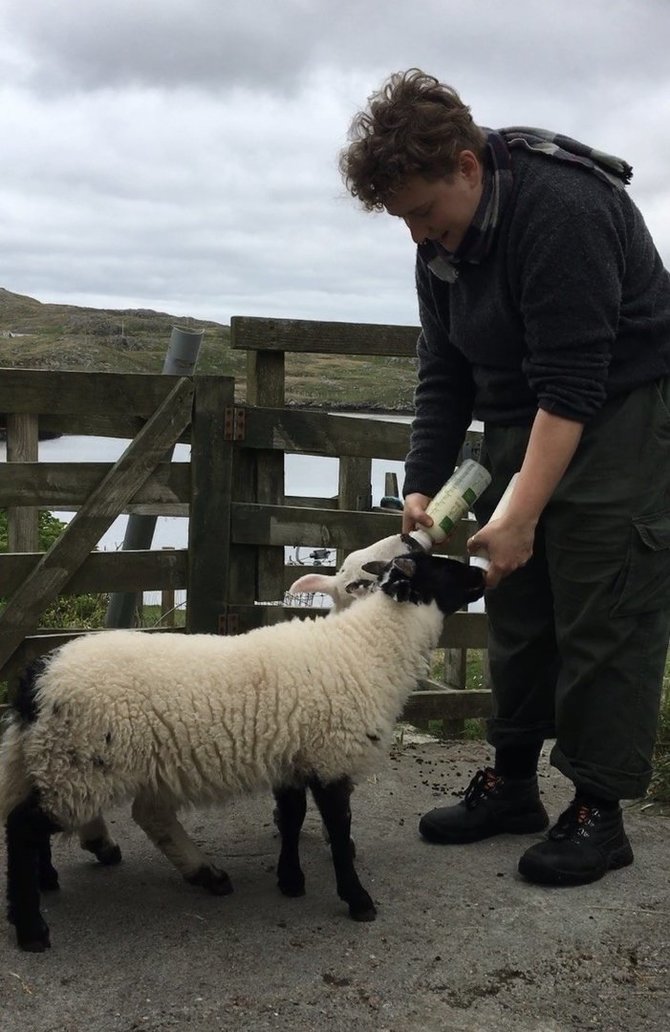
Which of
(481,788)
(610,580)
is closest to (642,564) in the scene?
(610,580)

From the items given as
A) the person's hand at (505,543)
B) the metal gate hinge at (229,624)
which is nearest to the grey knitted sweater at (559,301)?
the person's hand at (505,543)

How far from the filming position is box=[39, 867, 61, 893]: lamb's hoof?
3691mm

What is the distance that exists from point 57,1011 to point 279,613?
2735 mm

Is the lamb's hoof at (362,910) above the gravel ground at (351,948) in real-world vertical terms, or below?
above

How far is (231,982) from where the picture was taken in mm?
3117

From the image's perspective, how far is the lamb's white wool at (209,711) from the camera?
3.35m

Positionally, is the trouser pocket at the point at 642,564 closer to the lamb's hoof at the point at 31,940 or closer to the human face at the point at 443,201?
the human face at the point at 443,201

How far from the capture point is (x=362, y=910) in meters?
3.54

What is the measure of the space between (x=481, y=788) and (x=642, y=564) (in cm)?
124

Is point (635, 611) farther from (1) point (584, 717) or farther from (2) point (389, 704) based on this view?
(2) point (389, 704)

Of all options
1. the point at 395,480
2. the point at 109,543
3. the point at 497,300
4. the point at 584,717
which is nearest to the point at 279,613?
the point at 584,717

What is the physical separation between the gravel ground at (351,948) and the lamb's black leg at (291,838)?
59 millimetres

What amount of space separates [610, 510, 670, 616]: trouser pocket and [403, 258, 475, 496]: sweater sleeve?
92 centimetres

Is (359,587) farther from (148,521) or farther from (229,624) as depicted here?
(148,521)
